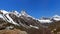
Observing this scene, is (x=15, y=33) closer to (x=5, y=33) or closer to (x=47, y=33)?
(x=5, y=33)

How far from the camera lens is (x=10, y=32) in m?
27.7

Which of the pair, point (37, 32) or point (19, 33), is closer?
point (19, 33)

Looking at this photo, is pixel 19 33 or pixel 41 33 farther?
pixel 41 33

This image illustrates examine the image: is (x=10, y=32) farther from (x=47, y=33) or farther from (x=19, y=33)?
(x=47, y=33)

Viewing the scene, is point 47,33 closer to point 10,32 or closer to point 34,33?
point 34,33

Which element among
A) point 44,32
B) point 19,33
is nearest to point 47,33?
point 44,32

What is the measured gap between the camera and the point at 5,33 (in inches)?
1082

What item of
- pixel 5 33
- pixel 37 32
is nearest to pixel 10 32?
pixel 5 33

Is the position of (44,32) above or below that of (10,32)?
above

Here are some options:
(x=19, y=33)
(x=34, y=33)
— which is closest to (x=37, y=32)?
(x=34, y=33)

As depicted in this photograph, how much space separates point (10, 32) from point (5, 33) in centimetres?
80

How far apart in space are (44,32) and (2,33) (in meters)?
11.6

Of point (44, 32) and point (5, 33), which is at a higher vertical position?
point (44, 32)

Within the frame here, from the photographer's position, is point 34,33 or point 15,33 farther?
point 34,33
